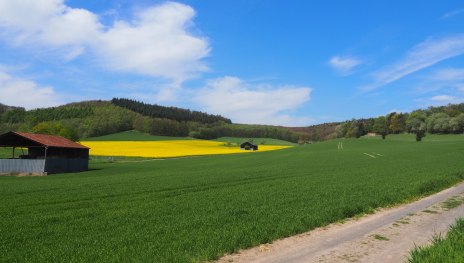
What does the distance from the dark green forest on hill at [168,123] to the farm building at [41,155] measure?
41251 mm

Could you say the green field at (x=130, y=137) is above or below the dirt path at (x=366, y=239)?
below

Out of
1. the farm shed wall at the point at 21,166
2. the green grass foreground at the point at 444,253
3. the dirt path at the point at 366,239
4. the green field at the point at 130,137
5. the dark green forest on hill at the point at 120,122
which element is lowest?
the farm shed wall at the point at 21,166

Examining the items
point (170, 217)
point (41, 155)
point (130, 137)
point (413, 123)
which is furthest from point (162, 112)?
point (170, 217)

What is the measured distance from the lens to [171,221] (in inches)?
542

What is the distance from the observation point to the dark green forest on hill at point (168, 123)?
11562 centimetres

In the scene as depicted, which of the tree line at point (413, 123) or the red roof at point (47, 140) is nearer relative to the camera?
the red roof at point (47, 140)

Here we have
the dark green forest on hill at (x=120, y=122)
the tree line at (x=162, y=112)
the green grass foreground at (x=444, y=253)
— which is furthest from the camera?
the tree line at (x=162, y=112)

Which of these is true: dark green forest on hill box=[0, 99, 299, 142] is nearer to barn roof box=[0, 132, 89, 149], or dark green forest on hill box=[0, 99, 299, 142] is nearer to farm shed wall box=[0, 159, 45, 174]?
barn roof box=[0, 132, 89, 149]

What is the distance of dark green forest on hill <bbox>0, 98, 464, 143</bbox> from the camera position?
116 metres

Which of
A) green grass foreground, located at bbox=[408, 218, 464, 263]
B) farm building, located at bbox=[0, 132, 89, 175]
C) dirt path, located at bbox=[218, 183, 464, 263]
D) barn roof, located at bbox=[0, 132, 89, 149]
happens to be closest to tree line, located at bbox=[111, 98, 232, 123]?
farm building, located at bbox=[0, 132, 89, 175]

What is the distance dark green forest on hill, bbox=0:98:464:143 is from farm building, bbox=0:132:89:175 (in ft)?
135

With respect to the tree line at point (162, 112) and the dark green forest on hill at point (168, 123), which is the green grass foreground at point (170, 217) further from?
the tree line at point (162, 112)

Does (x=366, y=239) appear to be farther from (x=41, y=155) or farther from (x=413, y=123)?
(x=413, y=123)

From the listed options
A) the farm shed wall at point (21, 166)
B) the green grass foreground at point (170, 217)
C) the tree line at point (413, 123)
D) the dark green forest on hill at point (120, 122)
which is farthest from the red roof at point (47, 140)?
the tree line at point (413, 123)
